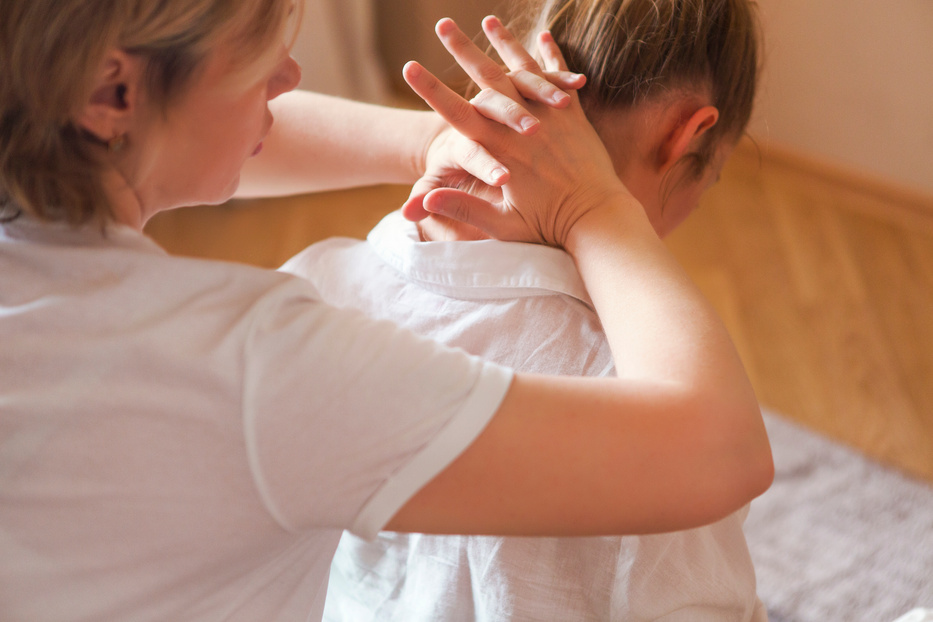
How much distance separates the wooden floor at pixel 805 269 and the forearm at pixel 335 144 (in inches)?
48.6

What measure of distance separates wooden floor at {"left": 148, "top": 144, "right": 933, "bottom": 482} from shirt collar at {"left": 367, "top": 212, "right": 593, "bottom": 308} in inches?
51.8

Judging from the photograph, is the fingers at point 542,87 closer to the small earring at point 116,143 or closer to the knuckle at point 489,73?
the knuckle at point 489,73

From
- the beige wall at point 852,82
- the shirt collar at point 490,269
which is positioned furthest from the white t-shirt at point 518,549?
the beige wall at point 852,82

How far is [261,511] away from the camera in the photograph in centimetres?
56

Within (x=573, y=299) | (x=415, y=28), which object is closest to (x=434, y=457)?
(x=573, y=299)

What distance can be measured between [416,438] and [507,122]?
14.3 inches

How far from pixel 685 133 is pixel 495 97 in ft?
0.77

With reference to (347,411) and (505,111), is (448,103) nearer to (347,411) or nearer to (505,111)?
(505,111)

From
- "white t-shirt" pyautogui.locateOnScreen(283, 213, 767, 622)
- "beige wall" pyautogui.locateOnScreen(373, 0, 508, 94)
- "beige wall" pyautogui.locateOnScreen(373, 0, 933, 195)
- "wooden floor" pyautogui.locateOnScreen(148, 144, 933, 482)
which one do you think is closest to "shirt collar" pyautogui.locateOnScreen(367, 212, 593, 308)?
"white t-shirt" pyautogui.locateOnScreen(283, 213, 767, 622)

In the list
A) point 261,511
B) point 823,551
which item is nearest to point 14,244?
point 261,511

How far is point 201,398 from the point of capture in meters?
0.52

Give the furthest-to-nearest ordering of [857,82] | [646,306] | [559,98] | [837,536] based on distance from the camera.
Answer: [857,82] → [837,536] → [559,98] → [646,306]

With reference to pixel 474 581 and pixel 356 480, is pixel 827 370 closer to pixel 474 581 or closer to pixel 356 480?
pixel 474 581

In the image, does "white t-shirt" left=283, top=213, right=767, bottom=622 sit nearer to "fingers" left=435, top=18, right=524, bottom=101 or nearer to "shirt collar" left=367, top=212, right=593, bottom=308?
"shirt collar" left=367, top=212, right=593, bottom=308
